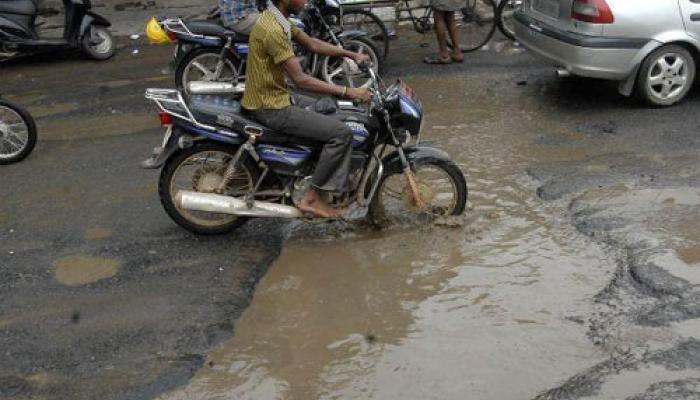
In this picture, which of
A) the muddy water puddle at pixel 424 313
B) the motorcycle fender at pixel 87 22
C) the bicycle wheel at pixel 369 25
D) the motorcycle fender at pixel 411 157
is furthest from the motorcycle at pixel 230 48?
the muddy water puddle at pixel 424 313

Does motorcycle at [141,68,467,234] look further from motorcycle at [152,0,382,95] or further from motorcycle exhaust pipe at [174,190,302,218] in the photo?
motorcycle at [152,0,382,95]

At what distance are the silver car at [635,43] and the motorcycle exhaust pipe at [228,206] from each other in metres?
3.81

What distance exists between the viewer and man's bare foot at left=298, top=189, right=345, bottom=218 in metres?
5.55

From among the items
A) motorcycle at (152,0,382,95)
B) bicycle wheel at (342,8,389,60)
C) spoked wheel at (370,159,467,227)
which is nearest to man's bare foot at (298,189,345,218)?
spoked wheel at (370,159,467,227)

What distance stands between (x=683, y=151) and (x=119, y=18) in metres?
9.09

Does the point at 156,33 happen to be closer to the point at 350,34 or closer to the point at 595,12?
the point at 350,34

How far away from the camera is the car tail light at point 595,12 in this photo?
7.60 meters

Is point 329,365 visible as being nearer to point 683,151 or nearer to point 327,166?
point 327,166

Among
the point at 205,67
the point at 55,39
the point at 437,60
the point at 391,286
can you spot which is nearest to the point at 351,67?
the point at 205,67

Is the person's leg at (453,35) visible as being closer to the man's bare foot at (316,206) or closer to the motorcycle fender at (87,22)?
the motorcycle fender at (87,22)

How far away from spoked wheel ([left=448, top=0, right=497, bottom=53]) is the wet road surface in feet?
10.2

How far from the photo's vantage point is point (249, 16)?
8055mm

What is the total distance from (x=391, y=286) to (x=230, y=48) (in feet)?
13.8

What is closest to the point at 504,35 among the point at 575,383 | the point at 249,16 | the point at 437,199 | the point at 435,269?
the point at 249,16
